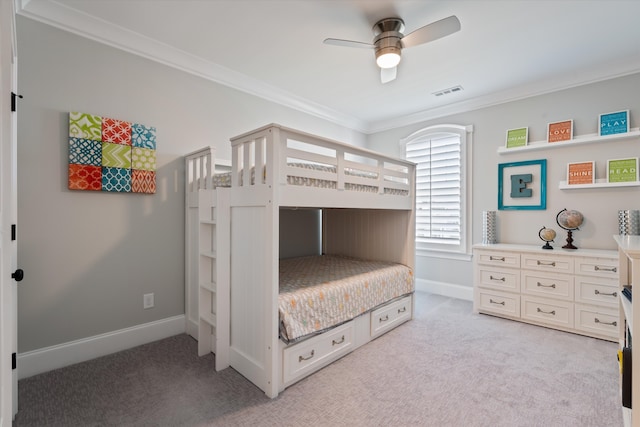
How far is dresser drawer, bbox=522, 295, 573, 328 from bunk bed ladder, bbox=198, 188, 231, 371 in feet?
9.40

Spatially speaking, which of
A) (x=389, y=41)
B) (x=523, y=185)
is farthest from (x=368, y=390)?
(x=523, y=185)

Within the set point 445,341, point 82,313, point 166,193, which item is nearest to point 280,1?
point 166,193

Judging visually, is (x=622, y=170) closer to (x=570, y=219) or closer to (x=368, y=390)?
(x=570, y=219)

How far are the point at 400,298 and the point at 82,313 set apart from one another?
8.83 ft

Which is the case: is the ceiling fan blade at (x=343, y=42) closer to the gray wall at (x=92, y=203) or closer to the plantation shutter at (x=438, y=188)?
the gray wall at (x=92, y=203)

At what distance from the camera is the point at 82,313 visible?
2.21 m

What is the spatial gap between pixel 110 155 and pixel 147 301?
4.08 feet

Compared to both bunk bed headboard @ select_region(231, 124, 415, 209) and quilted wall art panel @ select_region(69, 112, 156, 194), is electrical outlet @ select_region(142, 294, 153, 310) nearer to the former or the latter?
quilted wall art panel @ select_region(69, 112, 156, 194)

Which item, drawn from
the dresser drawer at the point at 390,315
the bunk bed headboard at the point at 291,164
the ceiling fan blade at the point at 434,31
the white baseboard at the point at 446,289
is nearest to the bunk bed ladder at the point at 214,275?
the bunk bed headboard at the point at 291,164

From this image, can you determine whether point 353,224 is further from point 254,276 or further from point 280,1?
point 280,1

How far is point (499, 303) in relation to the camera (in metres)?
3.11

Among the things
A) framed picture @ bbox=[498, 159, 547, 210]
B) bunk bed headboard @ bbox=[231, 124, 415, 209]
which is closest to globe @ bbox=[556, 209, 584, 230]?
framed picture @ bbox=[498, 159, 547, 210]

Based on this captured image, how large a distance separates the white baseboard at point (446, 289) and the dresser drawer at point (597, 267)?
125cm

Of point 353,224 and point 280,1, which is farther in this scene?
point 353,224
